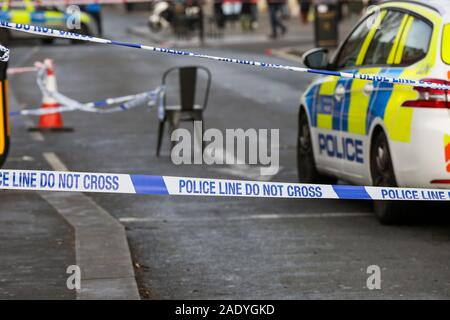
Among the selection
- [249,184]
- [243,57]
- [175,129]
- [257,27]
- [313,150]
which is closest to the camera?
[249,184]

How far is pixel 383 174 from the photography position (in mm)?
10500

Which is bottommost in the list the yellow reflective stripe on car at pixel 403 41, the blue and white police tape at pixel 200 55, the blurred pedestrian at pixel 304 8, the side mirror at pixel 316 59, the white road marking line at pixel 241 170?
the blurred pedestrian at pixel 304 8

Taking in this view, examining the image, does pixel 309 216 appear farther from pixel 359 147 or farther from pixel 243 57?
pixel 243 57

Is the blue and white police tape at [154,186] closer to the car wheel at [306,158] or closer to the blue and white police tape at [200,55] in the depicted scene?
the blue and white police tape at [200,55]

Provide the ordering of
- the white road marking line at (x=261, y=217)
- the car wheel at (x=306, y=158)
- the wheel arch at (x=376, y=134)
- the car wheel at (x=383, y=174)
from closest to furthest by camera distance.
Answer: the wheel arch at (x=376, y=134)
the car wheel at (x=383, y=174)
the white road marking line at (x=261, y=217)
the car wheel at (x=306, y=158)

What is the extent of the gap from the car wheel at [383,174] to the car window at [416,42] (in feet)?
1.92

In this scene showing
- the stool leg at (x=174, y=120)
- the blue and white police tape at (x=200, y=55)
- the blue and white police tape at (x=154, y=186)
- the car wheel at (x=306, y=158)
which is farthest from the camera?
the stool leg at (x=174, y=120)

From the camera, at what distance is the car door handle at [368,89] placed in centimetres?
1061

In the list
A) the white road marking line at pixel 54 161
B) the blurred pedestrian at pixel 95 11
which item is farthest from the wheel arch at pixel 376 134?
the blurred pedestrian at pixel 95 11

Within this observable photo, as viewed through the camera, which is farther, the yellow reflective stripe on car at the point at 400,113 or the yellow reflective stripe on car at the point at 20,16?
the yellow reflective stripe on car at the point at 20,16

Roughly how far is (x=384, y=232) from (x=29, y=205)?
3070mm

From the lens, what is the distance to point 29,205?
11727 mm
